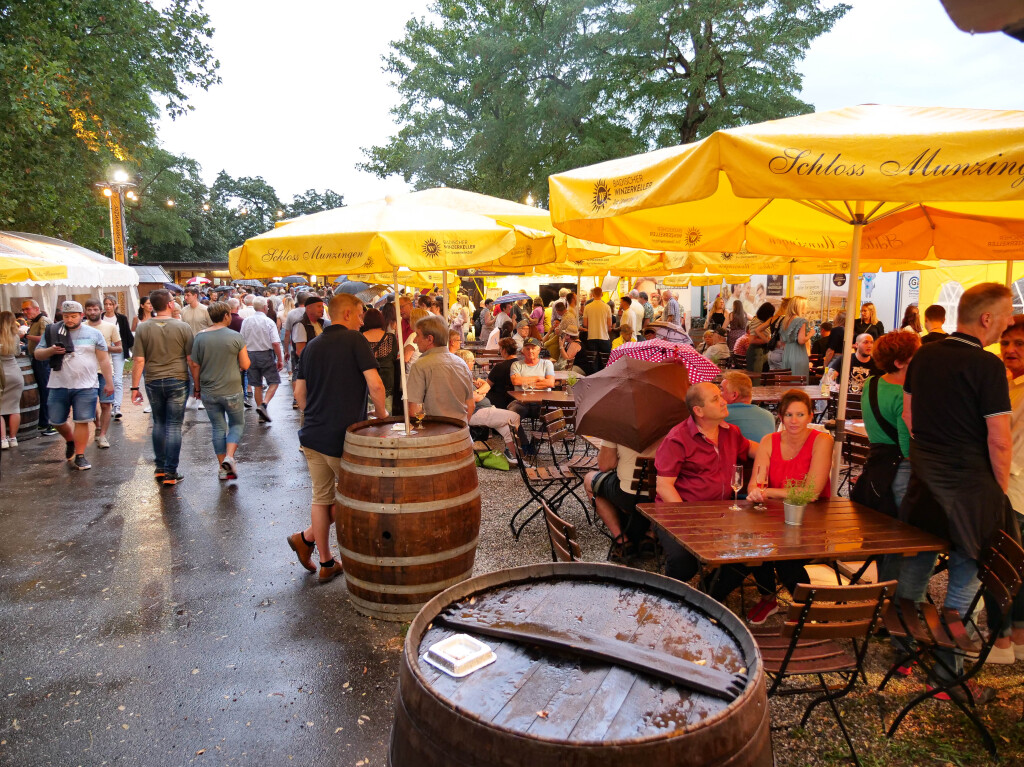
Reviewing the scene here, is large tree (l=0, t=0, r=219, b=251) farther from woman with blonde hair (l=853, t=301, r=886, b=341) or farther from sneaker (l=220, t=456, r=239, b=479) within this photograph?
woman with blonde hair (l=853, t=301, r=886, b=341)

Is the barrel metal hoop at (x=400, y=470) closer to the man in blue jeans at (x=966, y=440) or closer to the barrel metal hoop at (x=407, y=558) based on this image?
the barrel metal hoop at (x=407, y=558)

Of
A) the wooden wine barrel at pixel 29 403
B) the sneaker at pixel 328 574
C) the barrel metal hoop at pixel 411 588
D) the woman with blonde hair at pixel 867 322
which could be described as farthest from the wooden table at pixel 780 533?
the wooden wine barrel at pixel 29 403

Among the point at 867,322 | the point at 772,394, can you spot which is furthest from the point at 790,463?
the point at 867,322

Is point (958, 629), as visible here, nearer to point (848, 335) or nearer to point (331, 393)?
point (848, 335)

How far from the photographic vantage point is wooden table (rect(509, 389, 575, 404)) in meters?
7.77

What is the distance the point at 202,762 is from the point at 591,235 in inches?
165

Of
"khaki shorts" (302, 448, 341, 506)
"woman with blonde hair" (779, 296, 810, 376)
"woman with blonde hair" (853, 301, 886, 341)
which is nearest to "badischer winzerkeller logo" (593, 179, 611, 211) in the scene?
"khaki shorts" (302, 448, 341, 506)

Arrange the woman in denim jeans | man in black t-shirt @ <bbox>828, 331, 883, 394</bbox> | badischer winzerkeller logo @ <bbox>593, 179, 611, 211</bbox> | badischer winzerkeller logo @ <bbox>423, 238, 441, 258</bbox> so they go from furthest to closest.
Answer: man in black t-shirt @ <bbox>828, 331, 883, 394</bbox>
the woman in denim jeans
badischer winzerkeller logo @ <bbox>423, 238, 441, 258</bbox>
badischer winzerkeller logo @ <bbox>593, 179, 611, 211</bbox>

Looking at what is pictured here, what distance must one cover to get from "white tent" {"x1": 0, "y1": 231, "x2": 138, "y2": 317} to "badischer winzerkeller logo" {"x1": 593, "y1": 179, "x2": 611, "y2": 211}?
29.5 feet

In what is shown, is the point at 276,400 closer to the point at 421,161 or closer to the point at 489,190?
the point at 489,190

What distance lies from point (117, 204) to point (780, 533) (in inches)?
1172

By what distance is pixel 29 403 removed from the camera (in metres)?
9.94

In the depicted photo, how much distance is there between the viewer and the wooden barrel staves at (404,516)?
4.02 metres

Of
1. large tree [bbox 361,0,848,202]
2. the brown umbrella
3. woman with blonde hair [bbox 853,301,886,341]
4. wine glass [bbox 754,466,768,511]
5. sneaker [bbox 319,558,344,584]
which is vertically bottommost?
sneaker [bbox 319,558,344,584]
